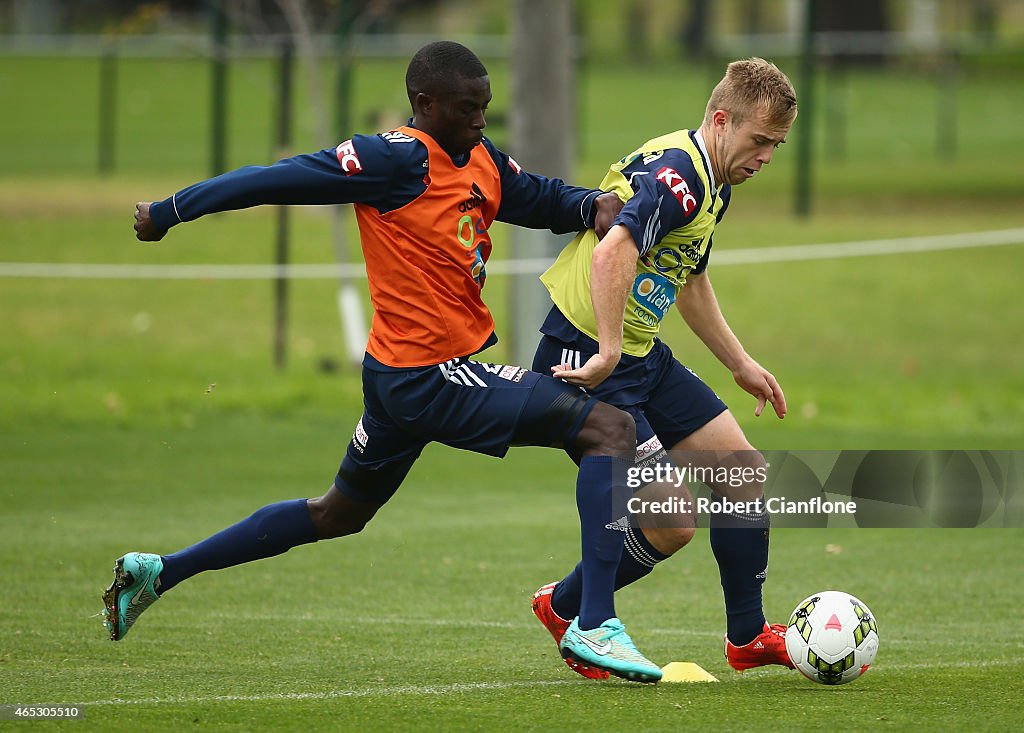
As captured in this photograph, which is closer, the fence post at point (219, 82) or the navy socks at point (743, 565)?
the navy socks at point (743, 565)

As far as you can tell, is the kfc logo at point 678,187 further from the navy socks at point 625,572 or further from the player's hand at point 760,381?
the navy socks at point 625,572

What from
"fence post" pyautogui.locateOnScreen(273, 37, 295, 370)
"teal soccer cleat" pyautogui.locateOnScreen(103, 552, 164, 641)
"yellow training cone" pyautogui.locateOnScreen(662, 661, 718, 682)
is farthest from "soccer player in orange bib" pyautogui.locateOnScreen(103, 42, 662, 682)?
"fence post" pyautogui.locateOnScreen(273, 37, 295, 370)

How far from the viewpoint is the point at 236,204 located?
5324mm

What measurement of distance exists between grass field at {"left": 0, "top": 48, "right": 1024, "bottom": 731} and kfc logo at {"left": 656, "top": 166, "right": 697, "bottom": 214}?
5.34 ft

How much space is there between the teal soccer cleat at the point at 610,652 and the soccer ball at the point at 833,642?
61 cm

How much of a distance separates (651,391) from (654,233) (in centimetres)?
67

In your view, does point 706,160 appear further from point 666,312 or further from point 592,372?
point 592,372

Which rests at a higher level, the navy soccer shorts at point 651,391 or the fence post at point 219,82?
the fence post at point 219,82

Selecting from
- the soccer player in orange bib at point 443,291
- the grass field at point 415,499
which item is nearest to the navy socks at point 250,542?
the grass field at point 415,499

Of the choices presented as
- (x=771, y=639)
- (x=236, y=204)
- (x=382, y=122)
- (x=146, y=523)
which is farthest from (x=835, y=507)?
(x=382, y=122)

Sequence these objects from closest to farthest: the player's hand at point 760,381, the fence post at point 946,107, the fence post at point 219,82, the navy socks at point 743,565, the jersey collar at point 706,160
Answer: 1. the jersey collar at point 706,160
2. the navy socks at point 743,565
3. the player's hand at point 760,381
4. the fence post at point 219,82
5. the fence post at point 946,107

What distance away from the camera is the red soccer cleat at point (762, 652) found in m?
5.76

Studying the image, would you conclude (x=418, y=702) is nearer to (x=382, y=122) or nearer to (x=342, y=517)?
(x=342, y=517)

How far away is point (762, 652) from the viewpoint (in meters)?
5.79
